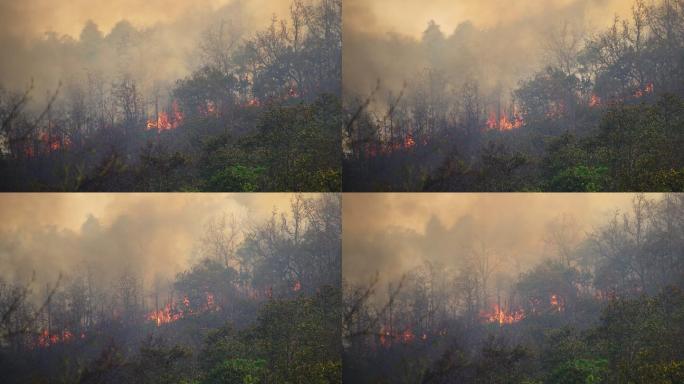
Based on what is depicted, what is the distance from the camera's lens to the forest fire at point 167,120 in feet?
14.9

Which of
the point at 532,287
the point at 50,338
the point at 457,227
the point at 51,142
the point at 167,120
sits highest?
the point at 167,120

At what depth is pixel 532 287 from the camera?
15.2 ft

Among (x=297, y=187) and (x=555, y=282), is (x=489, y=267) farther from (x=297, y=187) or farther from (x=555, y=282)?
(x=297, y=187)

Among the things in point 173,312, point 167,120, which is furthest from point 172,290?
point 167,120

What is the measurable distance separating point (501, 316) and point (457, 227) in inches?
21.4

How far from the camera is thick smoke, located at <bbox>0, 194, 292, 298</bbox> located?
14.0 feet

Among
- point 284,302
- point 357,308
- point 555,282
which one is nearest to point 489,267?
point 555,282

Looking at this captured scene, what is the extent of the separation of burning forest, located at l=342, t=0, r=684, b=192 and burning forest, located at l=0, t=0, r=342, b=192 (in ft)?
1.23

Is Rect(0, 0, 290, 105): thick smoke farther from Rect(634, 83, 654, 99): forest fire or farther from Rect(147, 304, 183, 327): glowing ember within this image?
Rect(634, 83, 654, 99): forest fire

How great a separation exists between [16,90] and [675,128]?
3.48m

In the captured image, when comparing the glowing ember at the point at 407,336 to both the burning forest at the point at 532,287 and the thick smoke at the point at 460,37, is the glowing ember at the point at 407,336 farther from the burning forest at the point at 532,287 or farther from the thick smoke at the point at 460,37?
the thick smoke at the point at 460,37

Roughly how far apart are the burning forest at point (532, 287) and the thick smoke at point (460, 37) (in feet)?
2.29

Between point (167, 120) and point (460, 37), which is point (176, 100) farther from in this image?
point (460, 37)

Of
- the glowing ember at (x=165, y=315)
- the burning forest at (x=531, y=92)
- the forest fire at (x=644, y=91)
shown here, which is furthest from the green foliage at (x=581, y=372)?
the glowing ember at (x=165, y=315)
